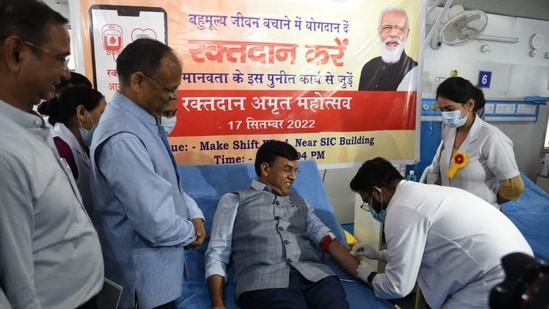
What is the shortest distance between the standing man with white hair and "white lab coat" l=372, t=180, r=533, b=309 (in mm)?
1468

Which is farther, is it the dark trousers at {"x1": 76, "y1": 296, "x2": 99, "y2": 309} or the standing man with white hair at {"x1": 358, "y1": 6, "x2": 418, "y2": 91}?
the standing man with white hair at {"x1": 358, "y1": 6, "x2": 418, "y2": 91}

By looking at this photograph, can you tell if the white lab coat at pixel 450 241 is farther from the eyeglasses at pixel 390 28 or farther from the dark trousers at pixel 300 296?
the eyeglasses at pixel 390 28

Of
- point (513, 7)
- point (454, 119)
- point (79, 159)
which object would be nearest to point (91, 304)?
point (79, 159)

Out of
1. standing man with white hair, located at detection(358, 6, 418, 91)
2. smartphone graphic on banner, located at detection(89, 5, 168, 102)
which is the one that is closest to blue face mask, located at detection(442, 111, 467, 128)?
standing man with white hair, located at detection(358, 6, 418, 91)

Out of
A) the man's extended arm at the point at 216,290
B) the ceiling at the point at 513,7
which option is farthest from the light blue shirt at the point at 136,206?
the ceiling at the point at 513,7

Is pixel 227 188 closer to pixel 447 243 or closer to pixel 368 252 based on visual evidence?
pixel 368 252

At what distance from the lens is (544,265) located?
0.45m

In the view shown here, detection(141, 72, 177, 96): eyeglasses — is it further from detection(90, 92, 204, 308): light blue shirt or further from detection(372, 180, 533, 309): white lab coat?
detection(372, 180, 533, 309): white lab coat

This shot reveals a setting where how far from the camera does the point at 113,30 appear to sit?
2.11 m

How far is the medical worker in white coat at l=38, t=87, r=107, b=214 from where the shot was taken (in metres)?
1.50

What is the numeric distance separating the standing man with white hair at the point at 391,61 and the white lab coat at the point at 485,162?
2.54ft

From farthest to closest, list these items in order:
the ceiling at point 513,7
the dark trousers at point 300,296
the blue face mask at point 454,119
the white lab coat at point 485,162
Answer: the ceiling at point 513,7
the blue face mask at point 454,119
the white lab coat at point 485,162
the dark trousers at point 300,296

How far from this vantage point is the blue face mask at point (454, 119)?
1.99m

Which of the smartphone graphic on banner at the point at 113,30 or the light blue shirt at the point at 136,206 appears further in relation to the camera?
the smartphone graphic on banner at the point at 113,30
